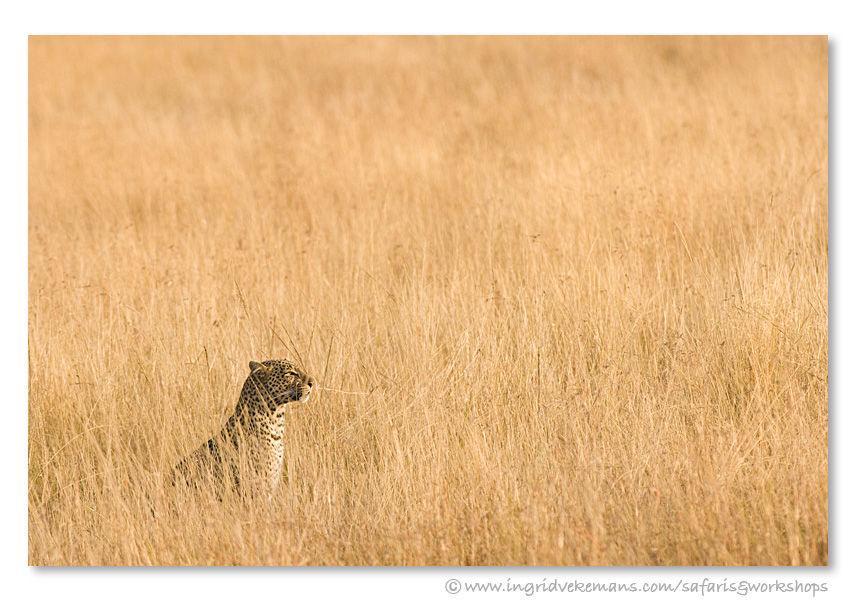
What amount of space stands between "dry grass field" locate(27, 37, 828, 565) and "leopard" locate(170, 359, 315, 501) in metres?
0.08

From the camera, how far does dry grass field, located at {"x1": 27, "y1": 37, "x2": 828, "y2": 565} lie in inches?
106

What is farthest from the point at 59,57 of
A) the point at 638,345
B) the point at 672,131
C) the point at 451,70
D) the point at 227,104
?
the point at 638,345

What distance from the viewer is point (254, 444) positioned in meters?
2.89

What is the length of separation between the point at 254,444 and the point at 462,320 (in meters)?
1.27

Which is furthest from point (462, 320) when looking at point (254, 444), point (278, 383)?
point (254, 444)

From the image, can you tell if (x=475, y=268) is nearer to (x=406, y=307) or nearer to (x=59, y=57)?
(x=406, y=307)

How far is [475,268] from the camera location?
14.6 feet

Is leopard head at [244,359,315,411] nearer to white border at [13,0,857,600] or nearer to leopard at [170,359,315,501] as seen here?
leopard at [170,359,315,501]

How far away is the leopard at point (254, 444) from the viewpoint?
112 inches

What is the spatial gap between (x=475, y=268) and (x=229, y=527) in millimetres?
2150

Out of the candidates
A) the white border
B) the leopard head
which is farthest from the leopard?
the white border
